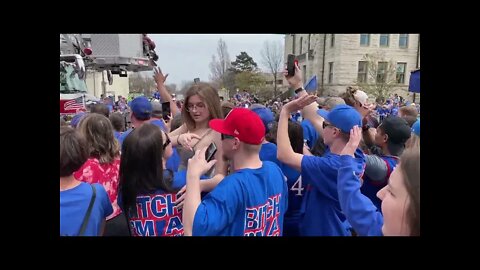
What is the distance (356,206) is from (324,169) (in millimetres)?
559

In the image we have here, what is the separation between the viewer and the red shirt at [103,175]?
2.57 m

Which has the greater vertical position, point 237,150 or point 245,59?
point 245,59

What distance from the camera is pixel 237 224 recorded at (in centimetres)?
183

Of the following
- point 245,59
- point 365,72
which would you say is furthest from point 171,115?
point 245,59

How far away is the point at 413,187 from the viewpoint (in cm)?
139

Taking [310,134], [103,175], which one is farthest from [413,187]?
[310,134]

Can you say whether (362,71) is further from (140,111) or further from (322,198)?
(322,198)

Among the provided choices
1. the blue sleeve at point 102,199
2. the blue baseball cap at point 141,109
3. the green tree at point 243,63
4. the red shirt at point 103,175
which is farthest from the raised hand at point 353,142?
the green tree at point 243,63

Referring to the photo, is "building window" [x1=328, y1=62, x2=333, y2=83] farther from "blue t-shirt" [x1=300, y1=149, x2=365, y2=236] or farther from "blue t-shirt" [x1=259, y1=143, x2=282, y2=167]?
"blue t-shirt" [x1=300, y1=149, x2=365, y2=236]

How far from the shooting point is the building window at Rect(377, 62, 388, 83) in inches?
1328
